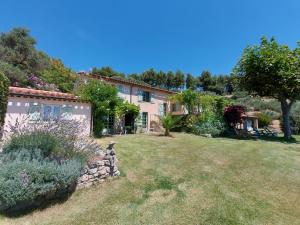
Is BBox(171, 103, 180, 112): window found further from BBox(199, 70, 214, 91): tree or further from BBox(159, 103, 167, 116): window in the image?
BBox(199, 70, 214, 91): tree

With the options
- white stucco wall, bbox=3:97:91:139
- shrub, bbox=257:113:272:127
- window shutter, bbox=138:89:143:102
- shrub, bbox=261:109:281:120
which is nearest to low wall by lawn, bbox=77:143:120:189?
white stucco wall, bbox=3:97:91:139

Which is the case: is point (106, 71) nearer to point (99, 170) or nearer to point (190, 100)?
point (190, 100)

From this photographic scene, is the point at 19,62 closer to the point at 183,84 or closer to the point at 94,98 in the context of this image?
the point at 94,98

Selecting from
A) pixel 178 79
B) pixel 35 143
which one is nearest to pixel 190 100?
pixel 35 143

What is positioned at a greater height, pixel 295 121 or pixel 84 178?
pixel 295 121

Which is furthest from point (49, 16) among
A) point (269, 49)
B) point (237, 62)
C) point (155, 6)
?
point (269, 49)

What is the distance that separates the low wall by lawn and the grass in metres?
0.29

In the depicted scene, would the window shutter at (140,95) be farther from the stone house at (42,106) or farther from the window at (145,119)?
the stone house at (42,106)

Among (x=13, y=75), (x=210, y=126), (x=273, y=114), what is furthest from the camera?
(x=273, y=114)

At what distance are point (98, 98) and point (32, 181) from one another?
1199 cm

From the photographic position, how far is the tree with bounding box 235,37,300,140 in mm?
18922

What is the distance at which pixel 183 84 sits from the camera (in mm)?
58812

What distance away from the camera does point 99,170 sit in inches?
330

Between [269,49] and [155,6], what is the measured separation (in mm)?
11345
